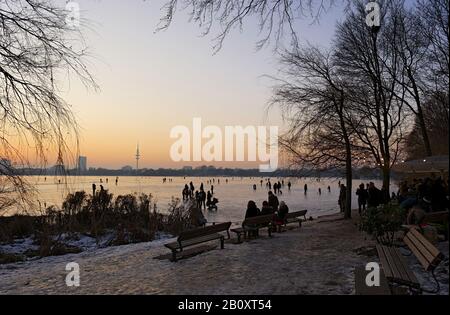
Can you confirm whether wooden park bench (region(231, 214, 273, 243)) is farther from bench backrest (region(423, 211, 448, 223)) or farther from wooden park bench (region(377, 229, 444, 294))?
wooden park bench (region(377, 229, 444, 294))

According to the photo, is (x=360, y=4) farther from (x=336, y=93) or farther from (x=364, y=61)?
(x=336, y=93)

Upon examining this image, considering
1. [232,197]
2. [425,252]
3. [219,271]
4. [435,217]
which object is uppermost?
[435,217]

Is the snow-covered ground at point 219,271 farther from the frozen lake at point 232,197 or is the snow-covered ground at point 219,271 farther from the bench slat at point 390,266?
the frozen lake at point 232,197

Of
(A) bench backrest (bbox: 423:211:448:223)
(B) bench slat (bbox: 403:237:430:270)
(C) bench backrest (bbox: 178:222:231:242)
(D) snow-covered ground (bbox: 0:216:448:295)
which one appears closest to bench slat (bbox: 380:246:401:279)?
(B) bench slat (bbox: 403:237:430:270)

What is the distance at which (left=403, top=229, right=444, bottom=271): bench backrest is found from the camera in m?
5.46

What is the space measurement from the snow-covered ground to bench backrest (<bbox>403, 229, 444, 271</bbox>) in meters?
0.55

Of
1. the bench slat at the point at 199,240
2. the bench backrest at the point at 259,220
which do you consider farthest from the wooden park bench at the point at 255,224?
the bench slat at the point at 199,240

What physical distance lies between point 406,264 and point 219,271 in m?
3.50

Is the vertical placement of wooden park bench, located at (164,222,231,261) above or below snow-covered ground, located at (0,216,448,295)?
above

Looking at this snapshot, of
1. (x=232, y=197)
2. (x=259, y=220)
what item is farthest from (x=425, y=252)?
(x=232, y=197)

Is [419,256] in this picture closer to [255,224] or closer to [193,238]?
[193,238]

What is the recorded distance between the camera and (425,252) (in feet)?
20.1
